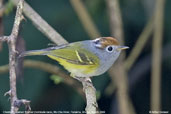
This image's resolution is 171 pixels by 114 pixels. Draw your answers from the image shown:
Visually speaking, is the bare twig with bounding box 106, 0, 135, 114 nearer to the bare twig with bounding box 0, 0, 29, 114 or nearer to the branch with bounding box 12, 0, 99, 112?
the branch with bounding box 12, 0, 99, 112

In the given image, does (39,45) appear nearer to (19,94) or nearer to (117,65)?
(19,94)

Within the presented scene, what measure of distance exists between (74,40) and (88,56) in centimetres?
66

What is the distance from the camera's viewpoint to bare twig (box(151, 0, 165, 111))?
3611 millimetres

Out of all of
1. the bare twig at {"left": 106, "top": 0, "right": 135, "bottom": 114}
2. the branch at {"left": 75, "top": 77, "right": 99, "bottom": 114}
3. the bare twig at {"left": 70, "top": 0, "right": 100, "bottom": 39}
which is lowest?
the branch at {"left": 75, "top": 77, "right": 99, "bottom": 114}

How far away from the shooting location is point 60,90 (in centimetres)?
416

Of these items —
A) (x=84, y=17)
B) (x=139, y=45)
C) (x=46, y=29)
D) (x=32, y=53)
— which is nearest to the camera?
(x=32, y=53)

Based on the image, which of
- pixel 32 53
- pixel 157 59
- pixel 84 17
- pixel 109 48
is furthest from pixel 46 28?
pixel 157 59

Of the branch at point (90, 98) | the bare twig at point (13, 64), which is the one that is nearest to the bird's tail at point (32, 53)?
the branch at point (90, 98)

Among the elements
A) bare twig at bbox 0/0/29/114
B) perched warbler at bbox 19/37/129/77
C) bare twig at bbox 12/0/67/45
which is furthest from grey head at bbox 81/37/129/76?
bare twig at bbox 0/0/29/114

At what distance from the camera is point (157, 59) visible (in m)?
3.67

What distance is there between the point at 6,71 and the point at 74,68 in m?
0.65

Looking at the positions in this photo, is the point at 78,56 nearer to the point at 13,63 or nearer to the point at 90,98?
the point at 90,98

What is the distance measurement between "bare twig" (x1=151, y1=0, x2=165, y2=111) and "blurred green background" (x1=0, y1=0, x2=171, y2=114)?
0.25 meters

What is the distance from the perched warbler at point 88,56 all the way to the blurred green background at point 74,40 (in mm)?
526
